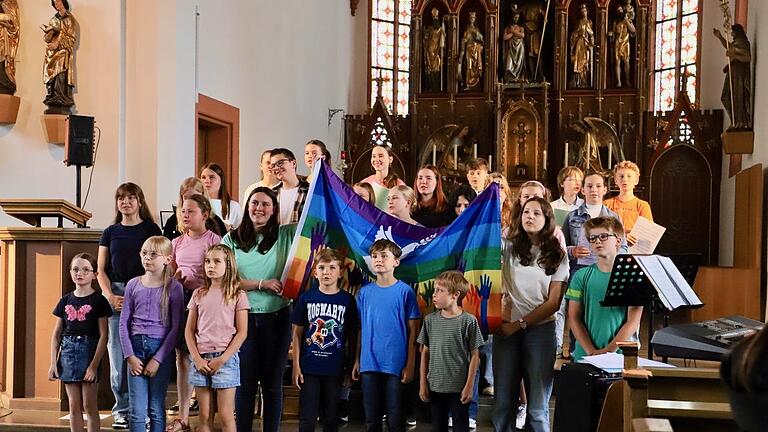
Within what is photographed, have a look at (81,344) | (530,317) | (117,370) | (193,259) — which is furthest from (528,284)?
(117,370)

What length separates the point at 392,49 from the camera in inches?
623

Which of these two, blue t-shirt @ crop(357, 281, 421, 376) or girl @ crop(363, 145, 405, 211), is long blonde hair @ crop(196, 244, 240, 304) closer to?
blue t-shirt @ crop(357, 281, 421, 376)

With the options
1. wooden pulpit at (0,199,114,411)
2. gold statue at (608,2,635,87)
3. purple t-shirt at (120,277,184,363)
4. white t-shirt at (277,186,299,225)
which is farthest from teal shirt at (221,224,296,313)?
gold statue at (608,2,635,87)

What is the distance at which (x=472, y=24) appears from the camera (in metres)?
15.0

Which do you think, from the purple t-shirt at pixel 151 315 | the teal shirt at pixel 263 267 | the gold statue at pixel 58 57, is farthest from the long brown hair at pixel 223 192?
the gold statue at pixel 58 57

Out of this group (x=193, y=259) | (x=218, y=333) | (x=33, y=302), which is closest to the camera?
(x=218, y=333)

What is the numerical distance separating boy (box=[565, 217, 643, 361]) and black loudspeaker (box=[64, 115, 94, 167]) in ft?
13.6

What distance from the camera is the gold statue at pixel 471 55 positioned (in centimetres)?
1496

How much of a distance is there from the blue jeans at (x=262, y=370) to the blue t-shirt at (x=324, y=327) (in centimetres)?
21

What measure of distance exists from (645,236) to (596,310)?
6.39 feet

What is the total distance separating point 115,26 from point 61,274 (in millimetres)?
2861

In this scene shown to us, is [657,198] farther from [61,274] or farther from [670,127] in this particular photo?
[61,274]

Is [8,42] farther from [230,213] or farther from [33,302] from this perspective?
[230,213]

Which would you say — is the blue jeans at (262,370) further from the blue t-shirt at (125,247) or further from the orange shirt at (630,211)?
the orange shirt at (630,211)
